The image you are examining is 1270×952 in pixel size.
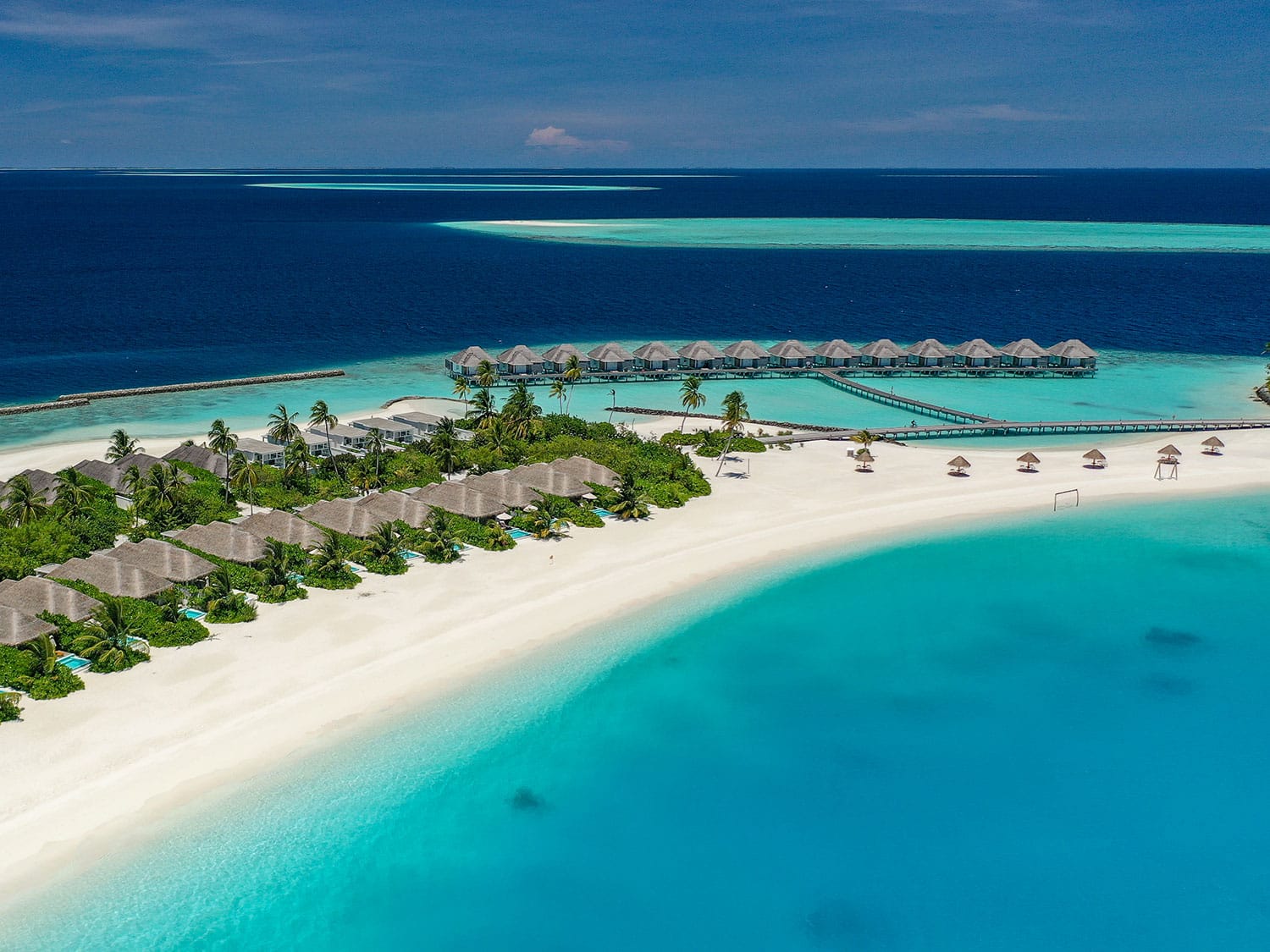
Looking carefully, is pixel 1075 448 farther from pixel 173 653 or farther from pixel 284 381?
pixel 284 381

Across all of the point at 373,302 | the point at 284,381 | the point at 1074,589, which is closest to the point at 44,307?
the point at 373,302

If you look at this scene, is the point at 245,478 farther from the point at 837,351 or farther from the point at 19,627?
the point at 837,351

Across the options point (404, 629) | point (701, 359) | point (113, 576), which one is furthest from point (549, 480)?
point (701, 359)

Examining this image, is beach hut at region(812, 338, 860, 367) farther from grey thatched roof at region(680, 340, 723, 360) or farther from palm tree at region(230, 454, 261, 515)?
palm tree at region(230, 454, 261, 515)

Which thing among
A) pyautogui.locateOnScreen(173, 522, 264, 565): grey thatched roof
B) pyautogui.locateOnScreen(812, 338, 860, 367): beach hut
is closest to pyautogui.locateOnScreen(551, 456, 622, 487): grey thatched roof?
pyautogui.locateOnScreen(173, 522, 264, 565): grey thatched roof

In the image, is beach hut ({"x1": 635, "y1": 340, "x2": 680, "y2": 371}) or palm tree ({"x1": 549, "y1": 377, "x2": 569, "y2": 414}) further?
beach hut ({"x1": 635, "y1": 340, "x2": 680, "y2": 371})

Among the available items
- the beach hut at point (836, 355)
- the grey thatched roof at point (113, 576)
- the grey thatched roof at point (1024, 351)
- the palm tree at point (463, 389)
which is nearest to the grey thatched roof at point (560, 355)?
the palm tree at point (463, 389)
